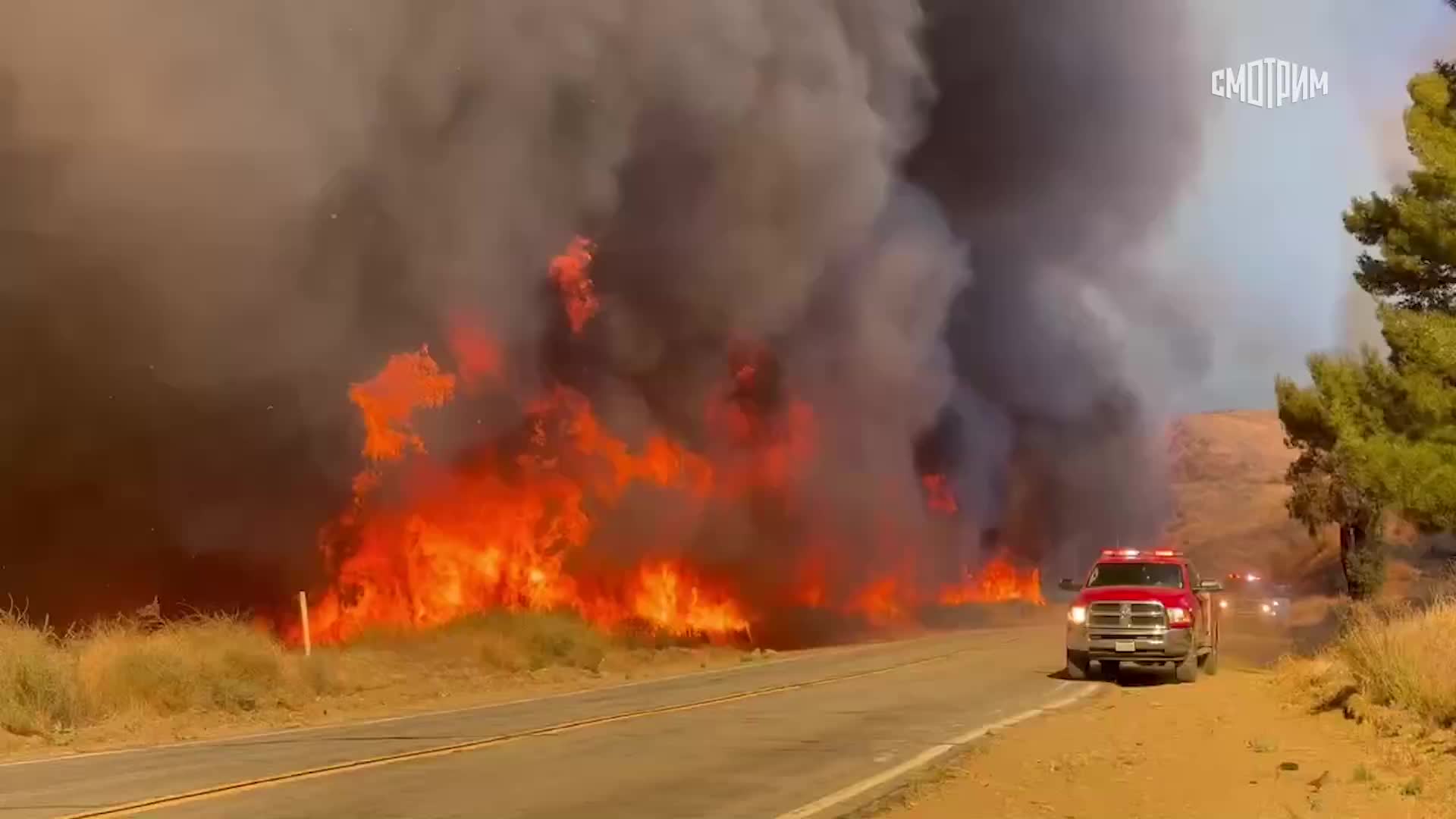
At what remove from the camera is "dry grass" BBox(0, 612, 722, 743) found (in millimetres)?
17578

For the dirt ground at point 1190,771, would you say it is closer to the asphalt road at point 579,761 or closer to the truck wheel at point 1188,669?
the asphalt road at point 579,761

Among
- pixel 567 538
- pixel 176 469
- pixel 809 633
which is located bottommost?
pixel 809 633

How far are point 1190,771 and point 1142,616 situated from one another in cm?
907

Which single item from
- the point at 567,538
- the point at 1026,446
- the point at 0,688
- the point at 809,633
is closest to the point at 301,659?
the point at 0,688

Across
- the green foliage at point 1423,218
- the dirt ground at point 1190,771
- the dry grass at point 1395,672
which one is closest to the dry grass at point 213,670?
the dirt ground at point 1190,771

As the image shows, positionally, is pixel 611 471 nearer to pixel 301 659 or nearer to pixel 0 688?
pixel 301 659

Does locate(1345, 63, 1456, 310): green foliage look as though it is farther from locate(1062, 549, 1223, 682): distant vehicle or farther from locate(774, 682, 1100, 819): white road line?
locate(774, 682, 1100, 819): white road line

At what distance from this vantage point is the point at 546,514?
123 ft

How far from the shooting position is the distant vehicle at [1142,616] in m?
20.9

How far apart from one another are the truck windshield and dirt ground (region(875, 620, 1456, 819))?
4570 mm

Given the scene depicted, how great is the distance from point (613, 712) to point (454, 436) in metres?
20.8

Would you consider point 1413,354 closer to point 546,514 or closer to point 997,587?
point 546,514

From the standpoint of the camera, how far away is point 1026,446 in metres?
73.1

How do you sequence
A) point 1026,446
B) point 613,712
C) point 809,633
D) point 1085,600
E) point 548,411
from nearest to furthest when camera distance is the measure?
point 613,712
point 1085,600
point 548,411
point 809,633
point 1026,446
